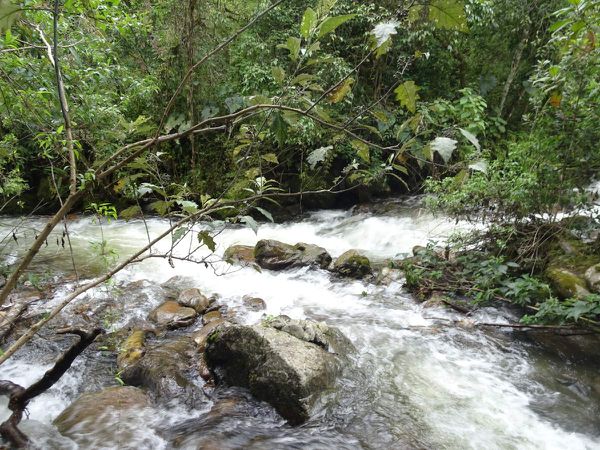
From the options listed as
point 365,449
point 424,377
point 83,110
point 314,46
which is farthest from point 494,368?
point 83,110

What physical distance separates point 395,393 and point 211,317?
7.57 ft

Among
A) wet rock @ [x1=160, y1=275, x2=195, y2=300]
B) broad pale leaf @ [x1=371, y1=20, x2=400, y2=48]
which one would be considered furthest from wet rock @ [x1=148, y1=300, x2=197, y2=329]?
broad pale leaf @ [x1=371, y1=20, x2=400, y2=48]

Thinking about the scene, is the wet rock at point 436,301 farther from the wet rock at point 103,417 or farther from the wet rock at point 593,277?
the wet rock at point 103,417

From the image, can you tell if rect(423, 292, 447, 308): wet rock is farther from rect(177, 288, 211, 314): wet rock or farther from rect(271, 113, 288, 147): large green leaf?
rect(271, 113, 288, 147): large green leaf

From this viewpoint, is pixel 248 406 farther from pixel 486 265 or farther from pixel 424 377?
pixel 486 265

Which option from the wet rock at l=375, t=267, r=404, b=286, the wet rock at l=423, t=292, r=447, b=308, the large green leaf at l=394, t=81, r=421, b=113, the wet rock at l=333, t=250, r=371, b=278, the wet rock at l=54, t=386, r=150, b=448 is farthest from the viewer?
the wet rock at l=333, t=250, r=371, b=278

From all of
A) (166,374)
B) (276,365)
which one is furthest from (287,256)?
(276,365)

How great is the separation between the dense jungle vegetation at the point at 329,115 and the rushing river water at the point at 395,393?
23.9 inches

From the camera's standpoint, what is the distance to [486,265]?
15.9 ft

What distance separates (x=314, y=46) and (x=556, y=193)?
4034mm

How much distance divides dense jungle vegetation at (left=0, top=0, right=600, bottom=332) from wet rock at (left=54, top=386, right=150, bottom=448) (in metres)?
1.50

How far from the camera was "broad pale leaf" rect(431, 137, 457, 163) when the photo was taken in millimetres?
972

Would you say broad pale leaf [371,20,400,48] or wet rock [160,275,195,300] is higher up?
broad pale leaf [371,20,400,48]

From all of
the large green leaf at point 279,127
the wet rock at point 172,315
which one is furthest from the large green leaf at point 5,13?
the wet rock at point 172,315
